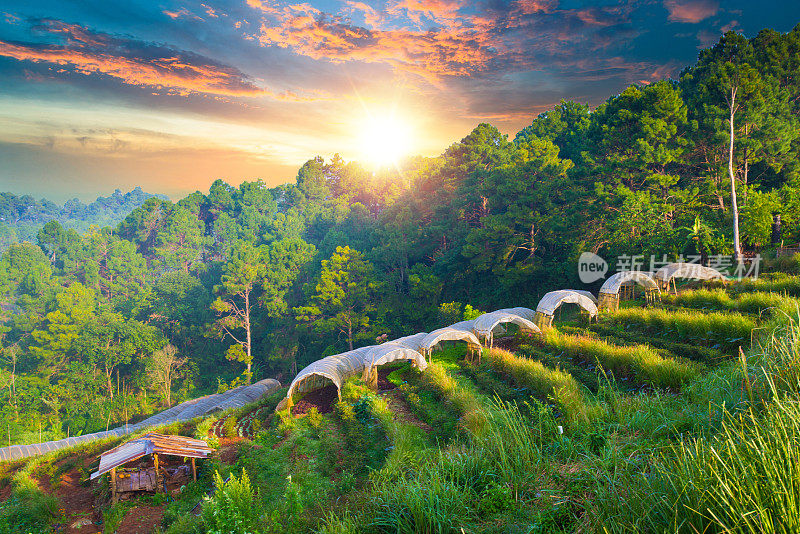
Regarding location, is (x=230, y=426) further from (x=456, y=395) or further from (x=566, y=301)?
(x=566, y=301)

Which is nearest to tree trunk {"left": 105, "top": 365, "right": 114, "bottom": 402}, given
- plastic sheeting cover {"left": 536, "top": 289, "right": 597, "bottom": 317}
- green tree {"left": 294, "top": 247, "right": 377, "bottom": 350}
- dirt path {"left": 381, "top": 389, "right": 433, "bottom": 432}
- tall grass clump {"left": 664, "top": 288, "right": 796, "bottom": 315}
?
green tree {"left": 294, "top": 247, "right": 377, "bottom": 350}

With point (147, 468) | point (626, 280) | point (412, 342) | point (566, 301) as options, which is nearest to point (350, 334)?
point (412, 342)

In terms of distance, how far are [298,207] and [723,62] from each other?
48223 mm

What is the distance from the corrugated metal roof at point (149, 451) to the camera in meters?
9.69

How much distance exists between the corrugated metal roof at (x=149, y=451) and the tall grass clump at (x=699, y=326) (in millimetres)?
13466

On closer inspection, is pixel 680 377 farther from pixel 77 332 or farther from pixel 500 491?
pixel 77 332

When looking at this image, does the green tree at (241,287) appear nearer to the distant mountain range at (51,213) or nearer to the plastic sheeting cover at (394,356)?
the plastic sheeting cover at (394,356)

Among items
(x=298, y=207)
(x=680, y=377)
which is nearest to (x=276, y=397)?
(x=680, y=377)

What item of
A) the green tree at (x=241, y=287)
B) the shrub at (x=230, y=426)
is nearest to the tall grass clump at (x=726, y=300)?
the shrub at (x=230, y=426)

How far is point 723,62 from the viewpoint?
23969 millimetres

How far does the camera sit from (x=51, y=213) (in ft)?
368

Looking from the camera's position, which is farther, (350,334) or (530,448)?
(350,334)

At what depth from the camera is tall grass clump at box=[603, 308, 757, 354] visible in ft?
34.2

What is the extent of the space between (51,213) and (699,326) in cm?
14543
